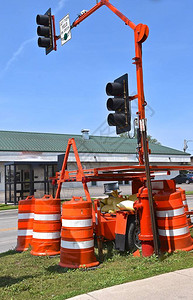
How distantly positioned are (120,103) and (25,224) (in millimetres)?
3620

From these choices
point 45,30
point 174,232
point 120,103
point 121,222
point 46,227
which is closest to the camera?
point 174,232

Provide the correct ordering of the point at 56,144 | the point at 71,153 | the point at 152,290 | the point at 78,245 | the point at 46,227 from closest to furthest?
the point at 152,290 → the point at 78,245 → the point at 46,227 → the point at 71,153 → the point at 56,144

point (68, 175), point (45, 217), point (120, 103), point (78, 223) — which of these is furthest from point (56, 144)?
point (78, 223)

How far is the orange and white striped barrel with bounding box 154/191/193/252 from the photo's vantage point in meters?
6.71

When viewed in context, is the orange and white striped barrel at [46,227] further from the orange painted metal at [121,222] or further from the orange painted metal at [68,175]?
the orange painted metal at [121,222]

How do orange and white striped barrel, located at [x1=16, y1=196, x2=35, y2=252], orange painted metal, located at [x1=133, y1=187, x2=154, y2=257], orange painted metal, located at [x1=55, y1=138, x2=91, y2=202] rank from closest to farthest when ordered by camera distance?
orange painted metal, located at [x1=133, y1=187, x2=154, y2=257], orange painted metal, located at [x1=55, y1=138, x2=91, y2=202], orange and white striped barrel, located at [x1=16, y1=196, x2=35, y2=252]

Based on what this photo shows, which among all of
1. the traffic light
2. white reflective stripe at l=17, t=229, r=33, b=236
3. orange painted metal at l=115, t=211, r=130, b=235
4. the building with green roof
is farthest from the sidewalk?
the building with green roof

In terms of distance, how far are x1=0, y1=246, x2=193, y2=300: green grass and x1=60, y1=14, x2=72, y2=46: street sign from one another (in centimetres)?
589

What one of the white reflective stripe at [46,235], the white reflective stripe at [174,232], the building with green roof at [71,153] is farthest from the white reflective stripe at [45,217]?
the building with green roof at [71,153]

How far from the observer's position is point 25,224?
322 inches

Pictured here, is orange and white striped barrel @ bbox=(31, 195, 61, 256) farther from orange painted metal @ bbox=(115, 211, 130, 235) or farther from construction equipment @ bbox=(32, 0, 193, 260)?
orange painted metal @ bbox=(115, 211, 130, 235)

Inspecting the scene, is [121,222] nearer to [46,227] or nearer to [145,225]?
[145,225]

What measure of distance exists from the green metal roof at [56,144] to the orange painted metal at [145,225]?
34.6 meters

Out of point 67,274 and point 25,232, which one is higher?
point 25,232
